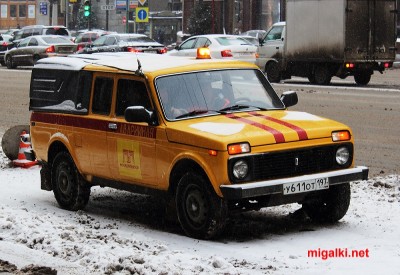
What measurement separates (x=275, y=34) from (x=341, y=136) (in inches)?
965

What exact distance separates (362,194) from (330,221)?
5.31 ft

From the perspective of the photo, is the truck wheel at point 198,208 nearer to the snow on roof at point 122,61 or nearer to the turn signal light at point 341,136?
the turn signal light at point 341,136

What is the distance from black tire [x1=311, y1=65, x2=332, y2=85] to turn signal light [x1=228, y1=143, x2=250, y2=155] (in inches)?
882

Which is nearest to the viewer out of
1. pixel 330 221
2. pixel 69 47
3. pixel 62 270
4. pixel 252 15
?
pixel 62 270

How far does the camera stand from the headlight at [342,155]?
9250 millimetres

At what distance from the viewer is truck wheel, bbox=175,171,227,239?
8656 mm

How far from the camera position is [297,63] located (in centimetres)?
3195

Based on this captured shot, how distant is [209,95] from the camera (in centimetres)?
970

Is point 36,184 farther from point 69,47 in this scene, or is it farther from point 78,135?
point 69,47

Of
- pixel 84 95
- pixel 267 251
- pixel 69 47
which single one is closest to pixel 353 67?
pixel 69 47

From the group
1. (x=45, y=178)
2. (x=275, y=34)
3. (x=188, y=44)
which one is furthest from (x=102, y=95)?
(x=188, y=44)

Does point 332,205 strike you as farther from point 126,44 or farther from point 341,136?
point 126,44

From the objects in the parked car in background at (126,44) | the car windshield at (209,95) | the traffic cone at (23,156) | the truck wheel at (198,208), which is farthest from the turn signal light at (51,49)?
the truck wheel at (198,208)

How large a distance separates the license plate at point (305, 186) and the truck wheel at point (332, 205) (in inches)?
19.1
